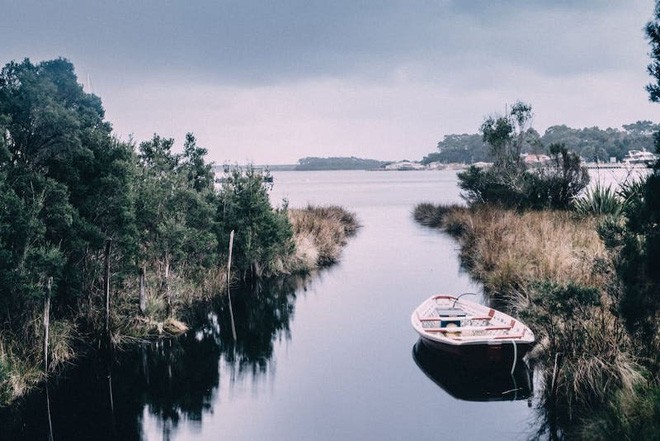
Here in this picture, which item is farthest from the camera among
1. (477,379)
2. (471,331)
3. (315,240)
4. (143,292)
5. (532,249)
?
(315,240)

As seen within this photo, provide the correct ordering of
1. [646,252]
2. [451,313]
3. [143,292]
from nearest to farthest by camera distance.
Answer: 1. [646,252]
2. [143,292]
3. [451,313]

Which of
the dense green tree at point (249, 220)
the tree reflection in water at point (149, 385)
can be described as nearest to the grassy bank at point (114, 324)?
the tree reflection in water at point (149, 385)

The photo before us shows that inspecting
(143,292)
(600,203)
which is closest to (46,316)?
(143,292)

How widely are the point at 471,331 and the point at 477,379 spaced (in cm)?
123

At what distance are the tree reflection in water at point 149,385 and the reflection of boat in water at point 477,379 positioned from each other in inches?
168

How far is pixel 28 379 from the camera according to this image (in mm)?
10758

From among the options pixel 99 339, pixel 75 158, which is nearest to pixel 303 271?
pixel 99 339

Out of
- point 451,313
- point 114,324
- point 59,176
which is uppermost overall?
point 59,176

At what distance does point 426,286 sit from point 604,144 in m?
116

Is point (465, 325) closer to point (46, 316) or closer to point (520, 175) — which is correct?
point (46, 316)

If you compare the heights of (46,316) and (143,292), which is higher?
(46,316)

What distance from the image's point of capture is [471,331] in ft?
41.9

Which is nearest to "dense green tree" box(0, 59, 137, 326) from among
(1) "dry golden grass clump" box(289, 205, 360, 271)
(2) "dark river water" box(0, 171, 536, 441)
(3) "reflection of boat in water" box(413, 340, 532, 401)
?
(2) "dark river water" box(0, 171, 536, 441)

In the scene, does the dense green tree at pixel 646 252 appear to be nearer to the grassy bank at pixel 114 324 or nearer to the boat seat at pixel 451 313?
the boat seat at pixel 451 313
